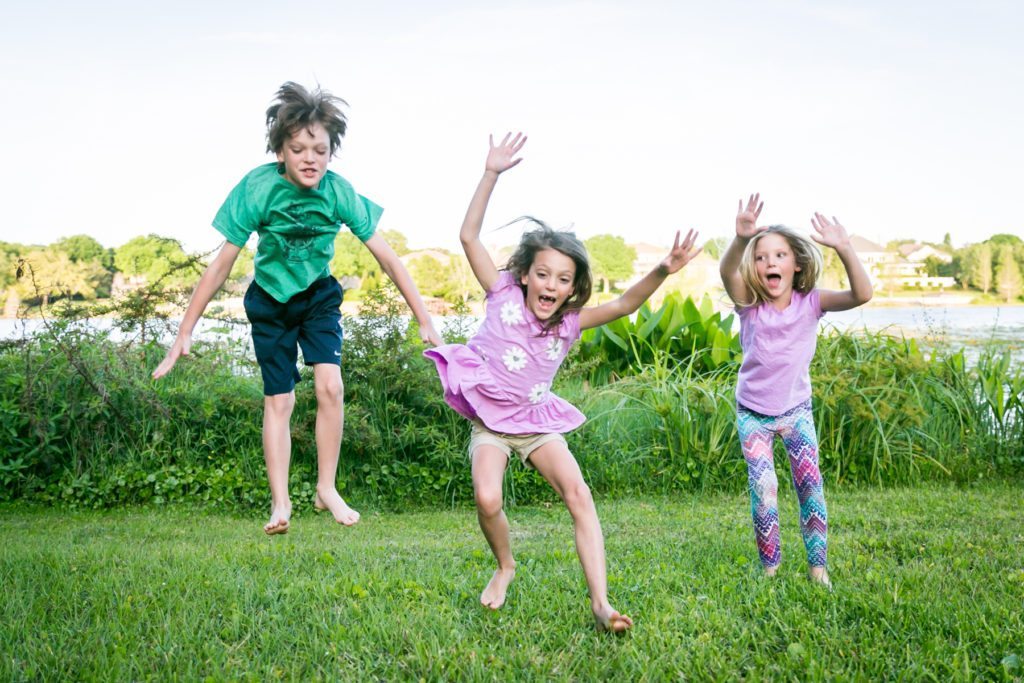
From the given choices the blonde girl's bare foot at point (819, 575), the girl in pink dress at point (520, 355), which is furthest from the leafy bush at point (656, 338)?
the girl in pink dress at point (520, 355)

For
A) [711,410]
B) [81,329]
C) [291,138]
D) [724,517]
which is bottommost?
[724,517]

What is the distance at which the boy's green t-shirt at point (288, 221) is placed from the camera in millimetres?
4297

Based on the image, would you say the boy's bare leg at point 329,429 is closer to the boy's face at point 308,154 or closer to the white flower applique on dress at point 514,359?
the boy's face at point 308,154

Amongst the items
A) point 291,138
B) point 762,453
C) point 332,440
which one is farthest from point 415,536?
point 291,138

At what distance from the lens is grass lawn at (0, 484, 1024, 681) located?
11.4 ft

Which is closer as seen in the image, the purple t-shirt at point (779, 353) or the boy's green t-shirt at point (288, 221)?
the boy's green t-shirt at point (288, 221)

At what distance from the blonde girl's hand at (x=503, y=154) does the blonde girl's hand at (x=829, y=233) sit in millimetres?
1409

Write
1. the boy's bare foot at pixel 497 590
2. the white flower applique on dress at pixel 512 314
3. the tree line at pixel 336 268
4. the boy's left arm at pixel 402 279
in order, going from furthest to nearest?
the tree line at pixel 336 268 → the boy's left arm at pixel 402 279 → the boy's bare foot at pixel 497 590 → the white flower applique on dress at pixel 512 314

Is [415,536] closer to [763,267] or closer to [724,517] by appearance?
[724,517]

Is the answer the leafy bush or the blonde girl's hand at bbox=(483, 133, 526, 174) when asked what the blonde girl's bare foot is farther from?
the leafy bush

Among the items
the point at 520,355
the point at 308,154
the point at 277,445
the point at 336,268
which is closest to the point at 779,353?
the point at 520,355

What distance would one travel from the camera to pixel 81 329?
26.2ft

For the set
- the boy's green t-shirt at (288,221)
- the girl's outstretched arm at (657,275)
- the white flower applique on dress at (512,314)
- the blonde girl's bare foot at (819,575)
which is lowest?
the blonde girl's bare foot at (819,575)

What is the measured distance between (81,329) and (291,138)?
471 centimetres
